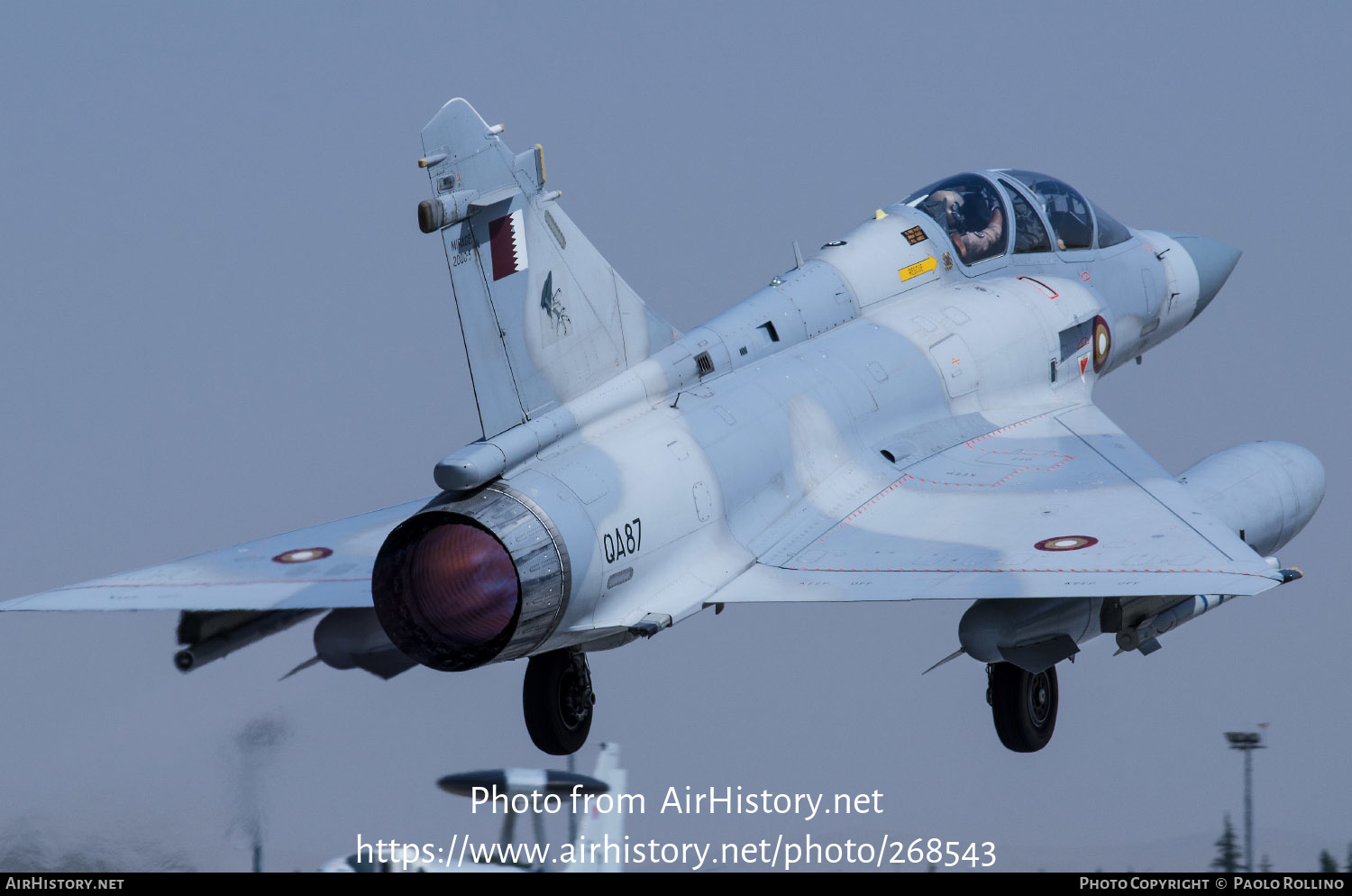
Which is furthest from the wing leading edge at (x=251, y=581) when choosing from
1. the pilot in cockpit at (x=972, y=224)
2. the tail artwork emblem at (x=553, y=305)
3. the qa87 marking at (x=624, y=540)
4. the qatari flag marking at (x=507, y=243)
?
the pilot in cockpit at (x=972, y=224)

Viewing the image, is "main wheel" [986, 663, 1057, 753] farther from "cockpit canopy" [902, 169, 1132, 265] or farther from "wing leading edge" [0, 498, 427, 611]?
"wing leading edge" [0, 498, 427, 611]

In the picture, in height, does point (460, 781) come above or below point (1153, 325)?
below

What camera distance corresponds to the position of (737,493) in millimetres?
15789

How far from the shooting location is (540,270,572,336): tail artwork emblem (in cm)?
1500

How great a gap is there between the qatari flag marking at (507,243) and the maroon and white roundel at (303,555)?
2.69 m

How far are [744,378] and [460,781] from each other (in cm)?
404

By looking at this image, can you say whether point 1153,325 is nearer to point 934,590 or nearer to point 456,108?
point 934,590

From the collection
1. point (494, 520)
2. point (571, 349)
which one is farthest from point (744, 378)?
point (494, 520)

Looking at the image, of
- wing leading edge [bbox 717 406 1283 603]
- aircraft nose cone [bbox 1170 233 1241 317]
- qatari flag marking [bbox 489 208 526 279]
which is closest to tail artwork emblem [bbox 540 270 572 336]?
qatari flag marking [bbox 489 208 526 279]

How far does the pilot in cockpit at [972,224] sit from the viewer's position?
19.5 metres

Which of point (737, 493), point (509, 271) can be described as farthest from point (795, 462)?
point (509, 271)

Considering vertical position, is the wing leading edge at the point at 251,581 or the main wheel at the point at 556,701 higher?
the wing leading edge at the point at 251,581

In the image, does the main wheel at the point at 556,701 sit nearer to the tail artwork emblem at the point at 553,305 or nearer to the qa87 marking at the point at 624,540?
the qa87 marking at the point at 624,540
